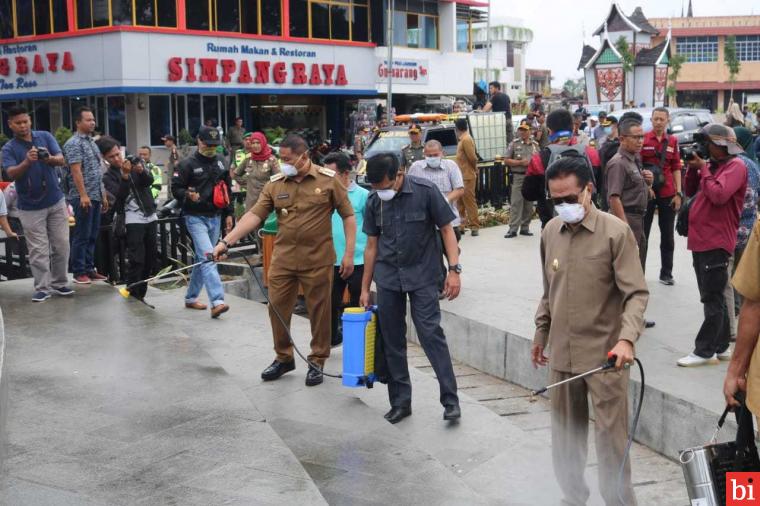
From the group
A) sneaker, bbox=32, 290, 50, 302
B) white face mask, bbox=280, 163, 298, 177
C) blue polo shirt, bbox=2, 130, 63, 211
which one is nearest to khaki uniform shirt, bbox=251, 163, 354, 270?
white face mask, bbox=280, 163, 298, 177

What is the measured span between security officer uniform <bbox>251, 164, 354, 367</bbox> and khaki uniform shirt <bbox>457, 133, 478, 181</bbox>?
7.10 m

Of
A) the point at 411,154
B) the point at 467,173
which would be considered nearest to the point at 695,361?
the point at 467,173

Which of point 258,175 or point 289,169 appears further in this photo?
point 258,175

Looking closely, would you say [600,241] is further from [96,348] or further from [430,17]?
[430,17]

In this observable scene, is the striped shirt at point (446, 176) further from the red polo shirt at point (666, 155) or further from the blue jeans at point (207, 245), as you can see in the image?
the blue jeans at point (207, 245)

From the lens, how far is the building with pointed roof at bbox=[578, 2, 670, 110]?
50812 millimetres

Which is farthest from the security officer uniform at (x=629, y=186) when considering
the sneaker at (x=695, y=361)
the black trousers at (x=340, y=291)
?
the black trousers at (x=340, y=291)

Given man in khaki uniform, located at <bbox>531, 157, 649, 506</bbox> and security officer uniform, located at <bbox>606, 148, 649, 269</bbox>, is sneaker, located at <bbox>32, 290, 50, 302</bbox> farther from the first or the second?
man in khaki uniform, located at <bbox>531, 157, 649, 506</bbox>

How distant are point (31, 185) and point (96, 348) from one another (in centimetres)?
224

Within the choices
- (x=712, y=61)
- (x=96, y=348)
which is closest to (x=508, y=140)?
(x=96, y=348)

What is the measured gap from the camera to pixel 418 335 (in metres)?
6.45

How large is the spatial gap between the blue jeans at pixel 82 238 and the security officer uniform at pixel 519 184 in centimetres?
634

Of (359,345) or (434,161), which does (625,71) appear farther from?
(359,345)

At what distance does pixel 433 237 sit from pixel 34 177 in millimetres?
4367
